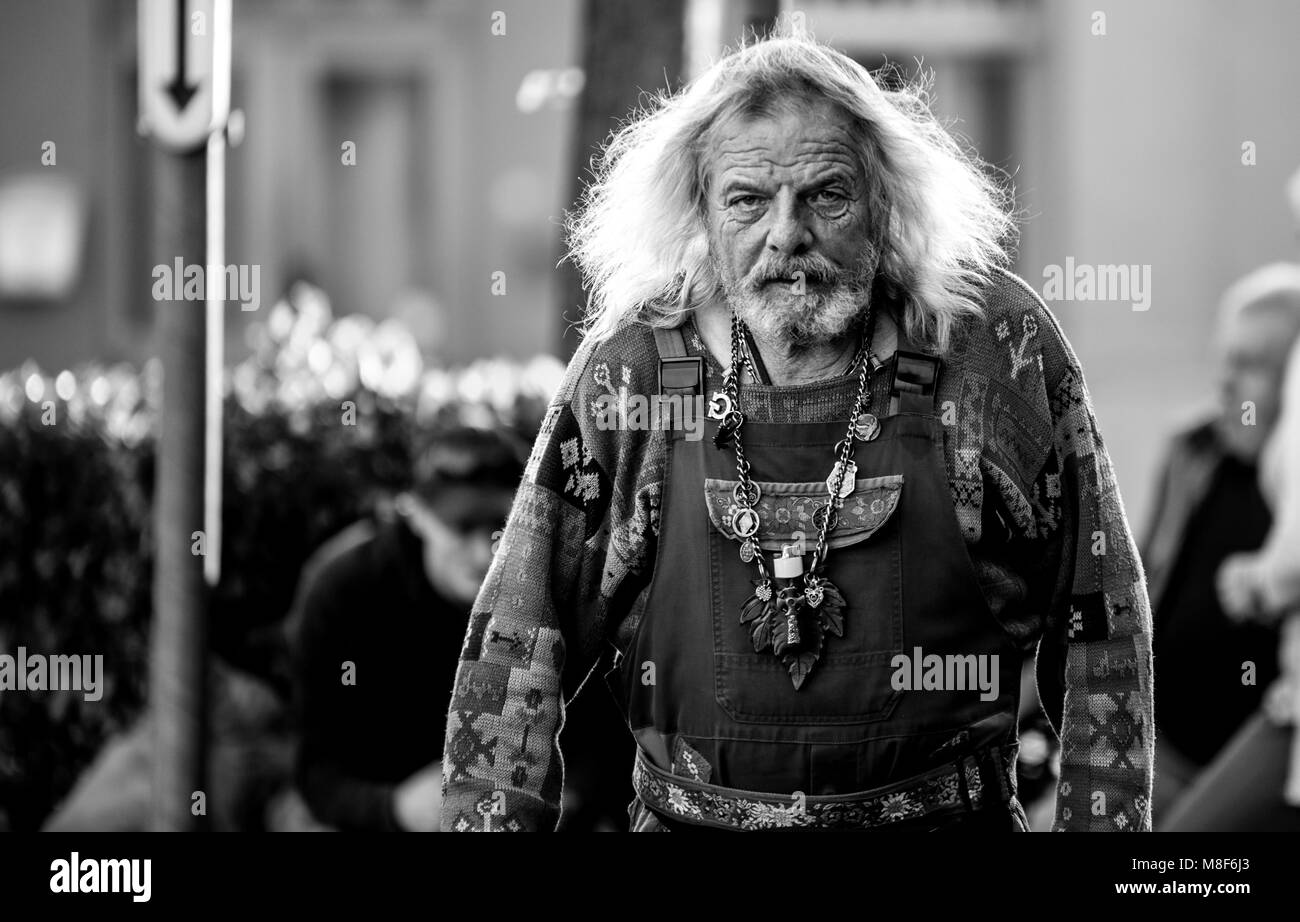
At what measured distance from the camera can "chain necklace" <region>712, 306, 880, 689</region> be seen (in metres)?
2.62

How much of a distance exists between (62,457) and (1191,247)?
18.7ft

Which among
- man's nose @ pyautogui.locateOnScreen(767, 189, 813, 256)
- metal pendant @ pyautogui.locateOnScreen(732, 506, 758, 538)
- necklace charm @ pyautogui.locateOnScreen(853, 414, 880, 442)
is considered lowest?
metal pendant @ pyautogui.locateOnScreen(732, 506, 758, 538)

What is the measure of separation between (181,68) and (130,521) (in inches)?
70.0

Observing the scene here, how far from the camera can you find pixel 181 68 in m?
3.29

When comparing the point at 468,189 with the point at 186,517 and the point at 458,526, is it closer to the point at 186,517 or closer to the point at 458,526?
the point at 458,526

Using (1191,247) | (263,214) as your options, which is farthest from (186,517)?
(263,214)

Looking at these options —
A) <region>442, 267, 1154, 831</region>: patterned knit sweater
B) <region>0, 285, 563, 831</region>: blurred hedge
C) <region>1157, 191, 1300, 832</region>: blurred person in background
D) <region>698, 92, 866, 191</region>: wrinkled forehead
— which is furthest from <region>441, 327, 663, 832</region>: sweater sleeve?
<region>1157, 191, 1300, 832</region>: blurred person in background

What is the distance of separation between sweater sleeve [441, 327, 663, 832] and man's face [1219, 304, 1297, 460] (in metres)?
2.50

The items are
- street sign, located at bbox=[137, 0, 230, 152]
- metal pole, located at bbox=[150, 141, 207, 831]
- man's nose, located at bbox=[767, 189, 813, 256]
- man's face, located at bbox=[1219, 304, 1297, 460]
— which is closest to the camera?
man's nose, located at bbox=[767, 189, 813, 256]

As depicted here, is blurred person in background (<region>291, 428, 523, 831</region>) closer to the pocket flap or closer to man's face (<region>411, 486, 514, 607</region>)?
man's face (<region>411, 486, 514, 607</region>)

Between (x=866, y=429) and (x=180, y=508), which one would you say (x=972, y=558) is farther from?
(x=180, y=508)

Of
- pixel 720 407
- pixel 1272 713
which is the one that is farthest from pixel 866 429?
pixel 1272 713

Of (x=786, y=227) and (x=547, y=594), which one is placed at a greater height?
(x=786, y=227)
